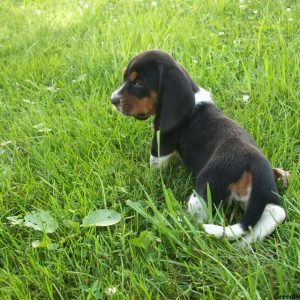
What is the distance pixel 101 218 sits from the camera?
2605 millimetres

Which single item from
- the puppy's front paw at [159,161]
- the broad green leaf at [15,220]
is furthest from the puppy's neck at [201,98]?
the broad green leaf at [15,220]

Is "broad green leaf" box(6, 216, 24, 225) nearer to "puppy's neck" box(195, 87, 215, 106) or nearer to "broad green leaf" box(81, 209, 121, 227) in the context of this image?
"broad green leaf" box(81, 209, 121, 227)

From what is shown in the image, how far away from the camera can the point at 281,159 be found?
3.06 meters

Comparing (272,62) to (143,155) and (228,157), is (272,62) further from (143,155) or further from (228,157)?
(228,157)

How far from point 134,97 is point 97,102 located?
2.83 feet

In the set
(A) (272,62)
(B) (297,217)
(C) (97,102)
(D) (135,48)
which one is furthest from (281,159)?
(D) (135,48)

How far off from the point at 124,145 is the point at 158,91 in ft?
2.17

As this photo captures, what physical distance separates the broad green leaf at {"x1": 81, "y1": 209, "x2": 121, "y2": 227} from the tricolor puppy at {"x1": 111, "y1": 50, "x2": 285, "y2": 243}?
464 millimetres

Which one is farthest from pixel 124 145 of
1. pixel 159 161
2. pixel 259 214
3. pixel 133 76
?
pixel 259 214

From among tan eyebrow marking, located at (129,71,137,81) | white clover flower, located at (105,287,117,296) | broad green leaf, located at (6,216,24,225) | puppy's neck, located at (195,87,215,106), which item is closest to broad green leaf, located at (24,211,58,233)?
broad green leaf, located at (6,216,24,225)

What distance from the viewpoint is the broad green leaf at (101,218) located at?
256 centimetres

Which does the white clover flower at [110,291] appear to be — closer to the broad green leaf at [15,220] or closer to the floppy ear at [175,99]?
the broad green leaf at [15,220]

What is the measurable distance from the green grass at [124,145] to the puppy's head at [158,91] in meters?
0.41

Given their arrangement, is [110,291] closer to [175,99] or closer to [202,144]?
[202,144]
